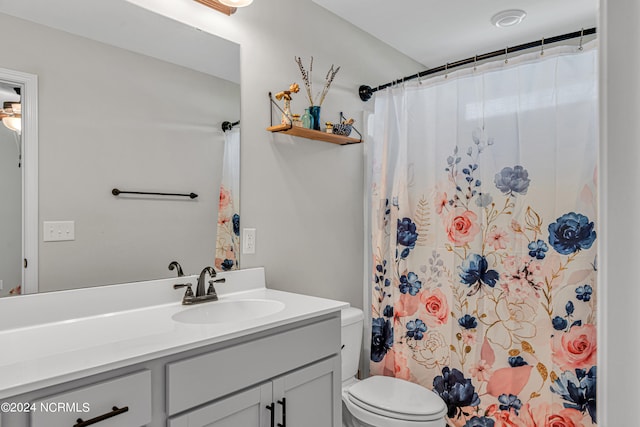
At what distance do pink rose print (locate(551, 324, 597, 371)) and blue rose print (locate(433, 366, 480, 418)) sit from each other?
45 centimetres

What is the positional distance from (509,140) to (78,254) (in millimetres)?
1904

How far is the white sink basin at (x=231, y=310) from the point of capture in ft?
4.88

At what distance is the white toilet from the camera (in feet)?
5.61

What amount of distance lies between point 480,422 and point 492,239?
93 cm

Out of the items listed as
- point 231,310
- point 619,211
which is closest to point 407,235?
point 231,310

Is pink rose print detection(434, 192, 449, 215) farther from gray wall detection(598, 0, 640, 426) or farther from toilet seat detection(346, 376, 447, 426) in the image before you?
gray wall detection(598, 0, 640, 426)

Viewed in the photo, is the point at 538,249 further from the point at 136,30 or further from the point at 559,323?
the point at 136,30

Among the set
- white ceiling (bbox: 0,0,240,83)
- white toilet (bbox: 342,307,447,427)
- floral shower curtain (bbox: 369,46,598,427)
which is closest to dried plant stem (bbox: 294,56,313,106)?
white ceiling (bbox: 0,0,240,83)

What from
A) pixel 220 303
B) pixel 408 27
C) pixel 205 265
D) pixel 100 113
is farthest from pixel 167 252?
pixel 408 27

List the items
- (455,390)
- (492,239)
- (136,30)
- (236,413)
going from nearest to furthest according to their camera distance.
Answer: (236,413), (136,30), (492,239), (455,390)

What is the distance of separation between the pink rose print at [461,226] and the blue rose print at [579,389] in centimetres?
74

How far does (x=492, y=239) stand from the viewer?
77.1 inches

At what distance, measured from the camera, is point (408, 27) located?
2463 millimetres

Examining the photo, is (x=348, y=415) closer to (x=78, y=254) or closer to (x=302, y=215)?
(x=302, y=215)
